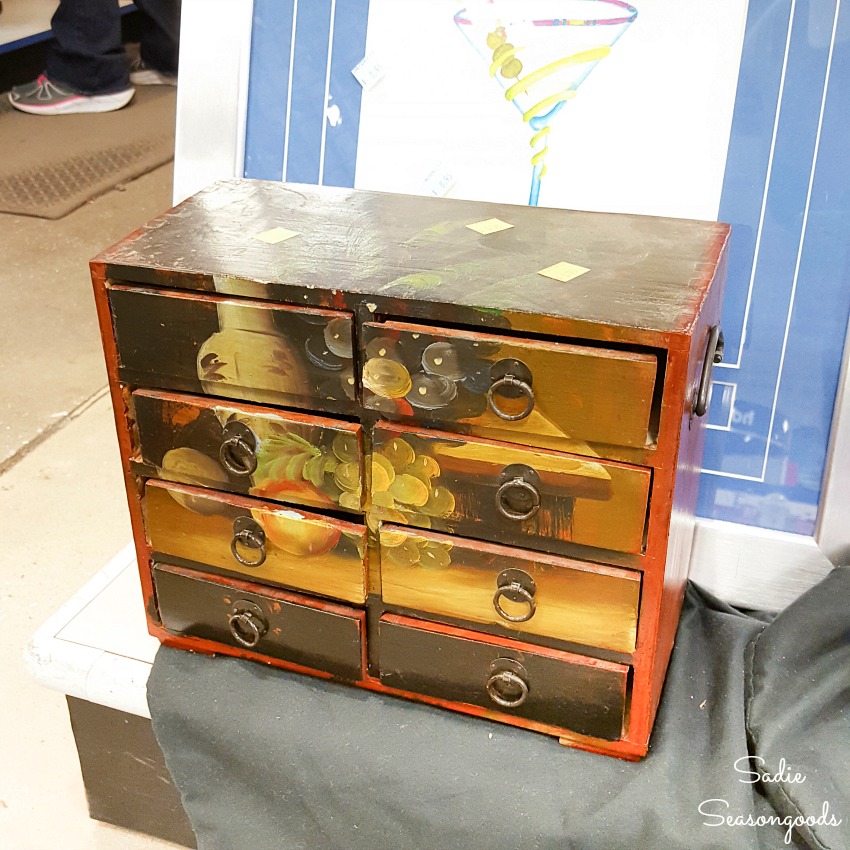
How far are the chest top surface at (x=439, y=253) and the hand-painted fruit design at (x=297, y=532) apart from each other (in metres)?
0.24

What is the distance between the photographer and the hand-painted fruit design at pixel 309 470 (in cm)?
98

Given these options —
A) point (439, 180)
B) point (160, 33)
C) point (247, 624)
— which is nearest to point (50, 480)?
point (247, 624)

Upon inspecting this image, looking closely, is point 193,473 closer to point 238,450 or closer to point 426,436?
point 238,450

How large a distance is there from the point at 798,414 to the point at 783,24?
44 cm

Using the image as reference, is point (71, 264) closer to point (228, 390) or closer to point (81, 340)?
point (81, 340)

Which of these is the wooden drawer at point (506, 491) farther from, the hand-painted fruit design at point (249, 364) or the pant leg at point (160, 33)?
the pant leg at point (160, 33)

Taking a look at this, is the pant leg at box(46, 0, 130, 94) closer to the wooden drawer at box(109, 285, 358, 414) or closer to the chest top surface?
the chest top surface

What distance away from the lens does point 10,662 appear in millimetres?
1525

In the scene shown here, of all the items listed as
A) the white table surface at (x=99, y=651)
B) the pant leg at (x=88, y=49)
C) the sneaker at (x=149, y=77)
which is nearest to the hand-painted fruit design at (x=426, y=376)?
the white table surface at (x=99, y=651)

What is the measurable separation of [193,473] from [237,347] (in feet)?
0.56

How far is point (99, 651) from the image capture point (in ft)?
3.87

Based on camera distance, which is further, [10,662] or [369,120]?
[10,662]

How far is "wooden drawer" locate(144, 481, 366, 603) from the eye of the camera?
3.38 feet

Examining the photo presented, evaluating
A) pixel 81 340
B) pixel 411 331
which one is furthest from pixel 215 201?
pixel 81 340
